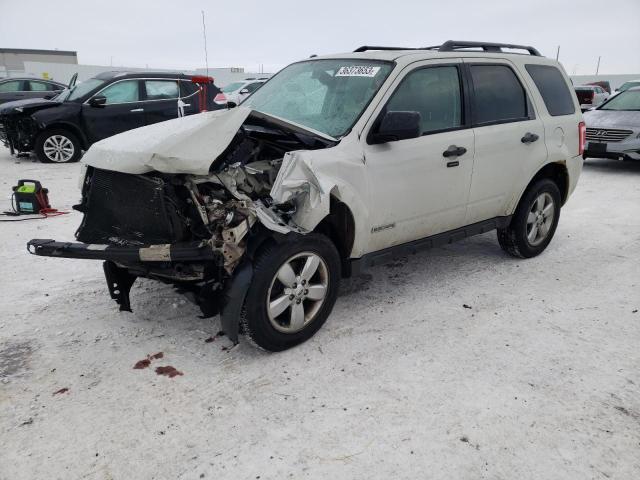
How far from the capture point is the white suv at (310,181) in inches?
115

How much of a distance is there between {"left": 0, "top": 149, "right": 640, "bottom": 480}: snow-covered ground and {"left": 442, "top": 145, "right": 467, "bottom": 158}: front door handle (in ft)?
3.83

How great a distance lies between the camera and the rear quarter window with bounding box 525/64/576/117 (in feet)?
15.5

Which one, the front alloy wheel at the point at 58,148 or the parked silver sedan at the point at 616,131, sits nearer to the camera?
the parked silver sedan at the point at 616,131

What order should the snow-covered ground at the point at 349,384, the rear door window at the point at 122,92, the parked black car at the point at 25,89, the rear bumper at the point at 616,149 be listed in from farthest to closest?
the parked black car at the point at 25,89
the rear door window at the point at 122,92
the rear bumper at the point at 616,149
the snow-covered ground at the point at 349,384

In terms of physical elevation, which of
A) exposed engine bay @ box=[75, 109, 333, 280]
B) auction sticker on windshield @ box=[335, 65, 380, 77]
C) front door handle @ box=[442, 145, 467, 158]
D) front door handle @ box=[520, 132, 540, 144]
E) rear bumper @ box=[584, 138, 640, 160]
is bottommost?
rear bumper @ box=[584, 138, 640, 160]

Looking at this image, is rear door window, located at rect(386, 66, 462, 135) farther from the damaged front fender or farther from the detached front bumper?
the detached front bumper

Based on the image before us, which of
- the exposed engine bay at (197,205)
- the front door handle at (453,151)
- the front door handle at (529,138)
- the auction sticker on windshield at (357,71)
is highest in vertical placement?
the auction sticker on windshield at (357,71)

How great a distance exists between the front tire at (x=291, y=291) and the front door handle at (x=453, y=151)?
4.09 feet

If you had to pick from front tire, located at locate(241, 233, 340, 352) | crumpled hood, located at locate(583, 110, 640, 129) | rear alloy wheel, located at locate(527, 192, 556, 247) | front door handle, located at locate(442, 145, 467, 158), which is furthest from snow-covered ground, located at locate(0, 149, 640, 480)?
crumpled hood, located at locate(583, 110, 640, 129)

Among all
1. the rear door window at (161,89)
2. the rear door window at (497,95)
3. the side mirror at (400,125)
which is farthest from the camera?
the rear door window at (161,89)

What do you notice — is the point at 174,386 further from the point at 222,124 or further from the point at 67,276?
the point at 67,276

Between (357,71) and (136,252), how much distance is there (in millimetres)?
2123

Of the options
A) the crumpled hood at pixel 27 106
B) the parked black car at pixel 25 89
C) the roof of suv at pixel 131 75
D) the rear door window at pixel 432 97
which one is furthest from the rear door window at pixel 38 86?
the rear door window at pixel 432 97

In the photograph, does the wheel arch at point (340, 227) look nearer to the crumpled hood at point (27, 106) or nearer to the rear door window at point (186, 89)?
the rear door window at point (186, 89)
